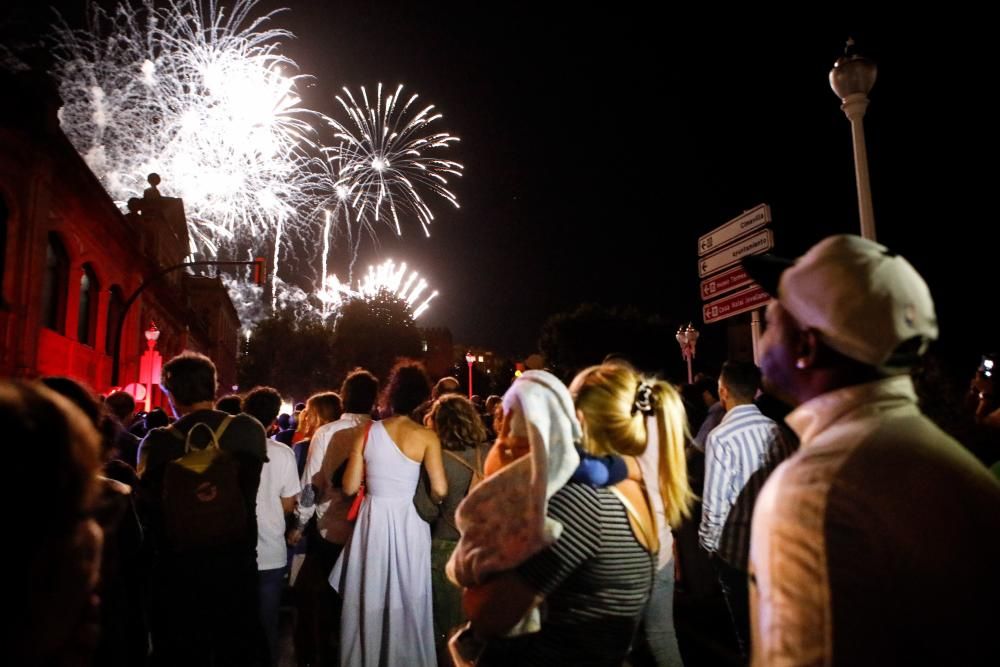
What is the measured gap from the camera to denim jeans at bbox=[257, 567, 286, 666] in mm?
4742

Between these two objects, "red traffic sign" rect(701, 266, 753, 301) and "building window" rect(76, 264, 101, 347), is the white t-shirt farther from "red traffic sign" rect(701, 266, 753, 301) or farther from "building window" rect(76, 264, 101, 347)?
"building window" rect(76, 264, 101, 347)

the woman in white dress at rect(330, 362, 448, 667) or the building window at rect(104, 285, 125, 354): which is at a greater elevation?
the building window at rect(104, 285, 125, 354)

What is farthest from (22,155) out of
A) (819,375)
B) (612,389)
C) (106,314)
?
(819,375)

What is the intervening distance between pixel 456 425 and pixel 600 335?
45855mm

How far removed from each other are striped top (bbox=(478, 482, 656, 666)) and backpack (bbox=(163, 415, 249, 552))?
2.29 metres

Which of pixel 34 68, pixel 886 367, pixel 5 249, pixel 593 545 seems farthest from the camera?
pixel 34 68

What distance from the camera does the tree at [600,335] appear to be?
4969cm

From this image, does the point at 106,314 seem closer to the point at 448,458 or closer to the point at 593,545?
the point at 448,458

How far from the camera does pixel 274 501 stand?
5023mm

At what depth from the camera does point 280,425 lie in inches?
428

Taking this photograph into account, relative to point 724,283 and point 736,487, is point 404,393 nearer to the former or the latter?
point 736,487

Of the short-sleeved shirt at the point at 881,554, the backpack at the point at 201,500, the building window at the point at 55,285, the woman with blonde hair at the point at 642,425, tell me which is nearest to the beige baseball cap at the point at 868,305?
the short-sleeved shirt at the point at 881,554

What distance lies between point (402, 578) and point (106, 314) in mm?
21972

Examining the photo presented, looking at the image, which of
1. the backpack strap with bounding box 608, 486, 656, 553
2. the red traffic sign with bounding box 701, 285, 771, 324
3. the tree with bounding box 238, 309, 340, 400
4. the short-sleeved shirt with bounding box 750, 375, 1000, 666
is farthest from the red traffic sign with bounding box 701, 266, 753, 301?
the tree with bounding box 238, 309, 340, 400
